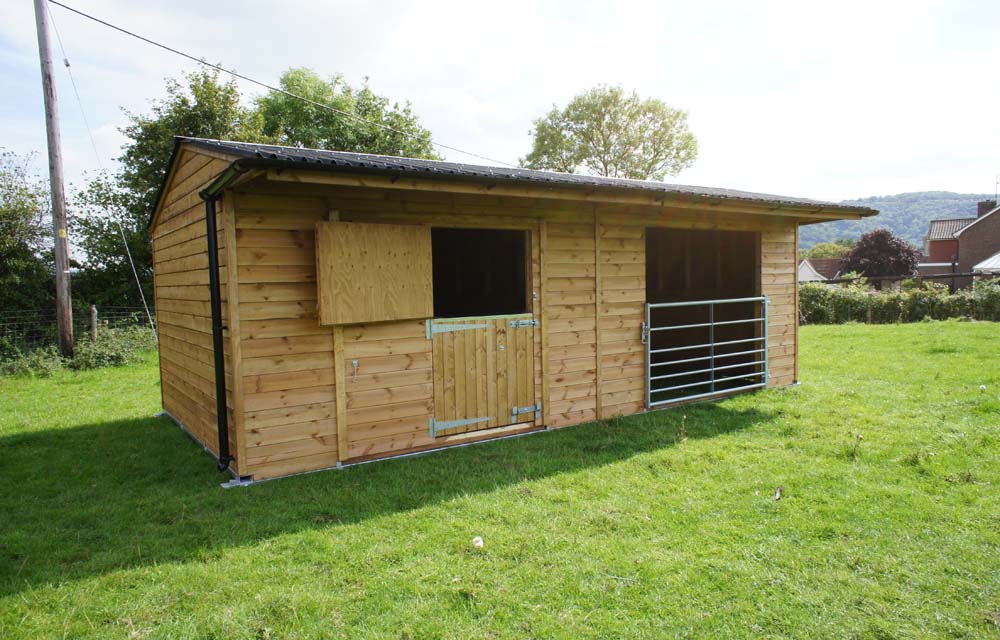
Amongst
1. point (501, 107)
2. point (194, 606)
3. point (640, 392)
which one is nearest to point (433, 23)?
point (640, 392)

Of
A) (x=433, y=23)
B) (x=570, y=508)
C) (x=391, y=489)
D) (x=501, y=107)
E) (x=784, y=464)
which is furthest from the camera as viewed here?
(x=501, y=107)

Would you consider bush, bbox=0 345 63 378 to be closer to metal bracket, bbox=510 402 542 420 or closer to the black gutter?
the black gutter

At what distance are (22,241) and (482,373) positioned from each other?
11489 mm

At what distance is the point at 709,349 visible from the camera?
7.97 metres

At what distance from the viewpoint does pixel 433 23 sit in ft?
35.0

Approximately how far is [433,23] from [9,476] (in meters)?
9.31

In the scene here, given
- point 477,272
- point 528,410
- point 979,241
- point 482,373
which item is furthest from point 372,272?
point 979,241

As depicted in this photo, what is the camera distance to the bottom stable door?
480 cm

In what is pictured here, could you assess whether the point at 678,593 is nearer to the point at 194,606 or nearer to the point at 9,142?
the point at 194,606

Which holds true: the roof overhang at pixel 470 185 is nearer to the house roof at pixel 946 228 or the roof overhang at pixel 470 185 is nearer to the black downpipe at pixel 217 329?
the black downpipe at pixel 217 329

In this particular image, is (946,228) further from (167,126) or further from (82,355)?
(82,355)

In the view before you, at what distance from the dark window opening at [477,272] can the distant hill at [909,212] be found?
411 feet

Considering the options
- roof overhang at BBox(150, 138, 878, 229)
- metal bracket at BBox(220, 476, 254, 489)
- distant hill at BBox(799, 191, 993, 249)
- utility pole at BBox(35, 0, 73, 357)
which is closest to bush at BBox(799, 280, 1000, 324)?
roof overhang at BBox(150, 138, 878, 229)

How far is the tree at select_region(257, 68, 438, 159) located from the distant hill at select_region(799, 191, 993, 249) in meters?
114
